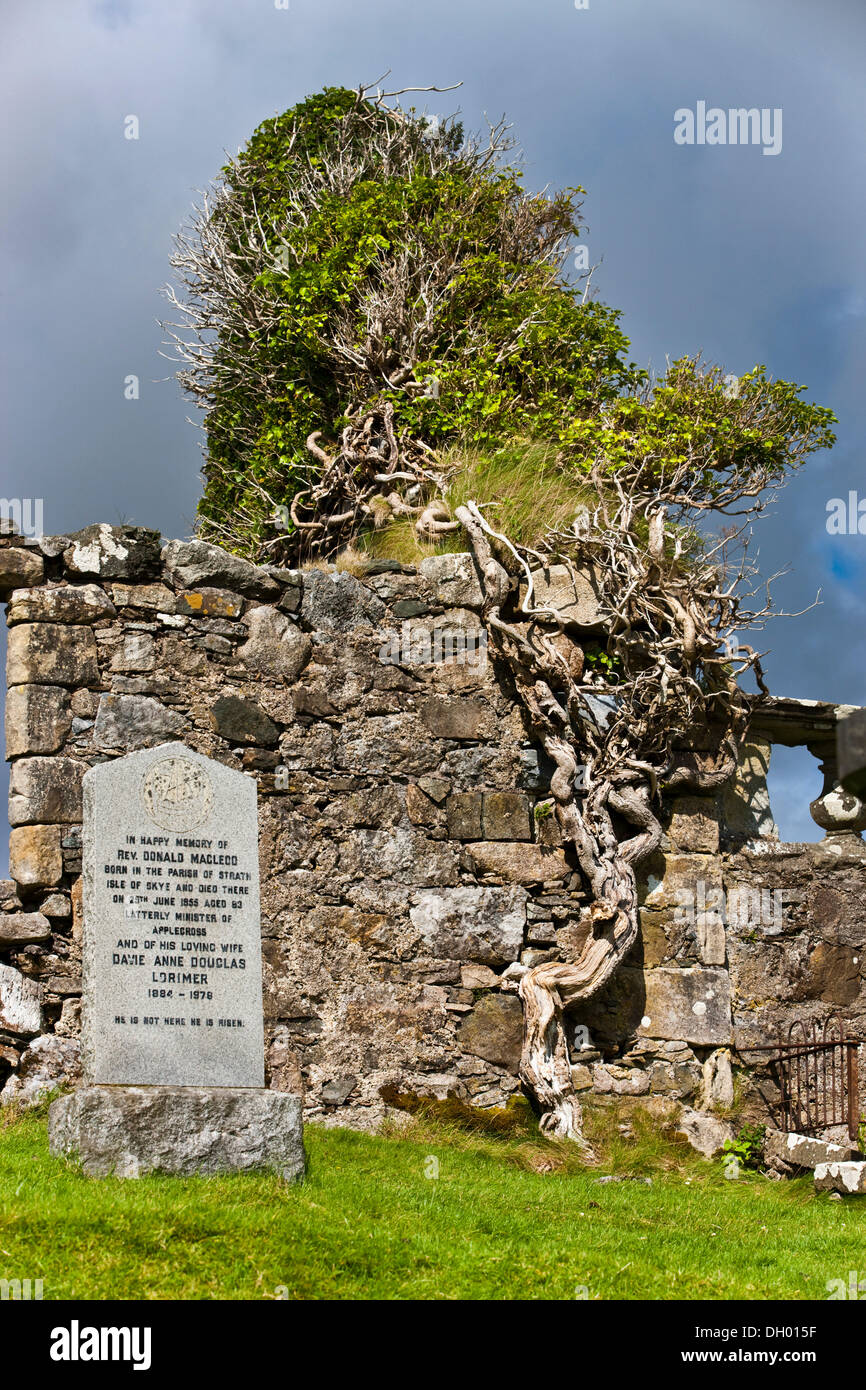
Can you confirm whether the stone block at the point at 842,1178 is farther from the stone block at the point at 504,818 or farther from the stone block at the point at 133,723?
the stone block at the point at 133,723

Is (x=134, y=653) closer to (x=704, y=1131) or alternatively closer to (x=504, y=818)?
(x=504, y=818)

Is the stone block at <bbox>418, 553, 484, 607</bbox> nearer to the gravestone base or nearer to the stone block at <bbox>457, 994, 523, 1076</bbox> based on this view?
the stone block at <bbox>457, 994, 523, 1076</bbox>

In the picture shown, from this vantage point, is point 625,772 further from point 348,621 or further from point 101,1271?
point 101,1271

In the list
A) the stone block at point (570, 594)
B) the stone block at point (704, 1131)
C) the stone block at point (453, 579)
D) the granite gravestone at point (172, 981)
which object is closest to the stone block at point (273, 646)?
the stone block at point (453, 579)

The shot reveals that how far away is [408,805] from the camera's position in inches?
350

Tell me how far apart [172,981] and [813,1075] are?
14.9ft

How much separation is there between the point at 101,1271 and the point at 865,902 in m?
6.56

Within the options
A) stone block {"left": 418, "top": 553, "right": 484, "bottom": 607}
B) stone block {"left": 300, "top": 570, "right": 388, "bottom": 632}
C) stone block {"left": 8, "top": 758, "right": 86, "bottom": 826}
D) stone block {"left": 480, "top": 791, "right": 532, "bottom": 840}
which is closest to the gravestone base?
stone block {"left": 8, "top": 758, "right": 86, "bottom": 826}

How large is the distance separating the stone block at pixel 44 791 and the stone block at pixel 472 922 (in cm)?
218

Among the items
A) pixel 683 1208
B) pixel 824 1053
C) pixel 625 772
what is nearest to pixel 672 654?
pixel 625 772

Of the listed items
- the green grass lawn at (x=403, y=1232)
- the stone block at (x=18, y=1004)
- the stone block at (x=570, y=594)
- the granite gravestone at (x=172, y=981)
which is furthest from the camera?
the stone block at (x=570, y=594)

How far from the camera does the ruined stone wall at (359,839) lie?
324 inches

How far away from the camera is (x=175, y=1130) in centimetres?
616

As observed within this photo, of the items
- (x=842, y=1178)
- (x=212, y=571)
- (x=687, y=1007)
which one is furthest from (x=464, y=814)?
(x=842, y=1178)
